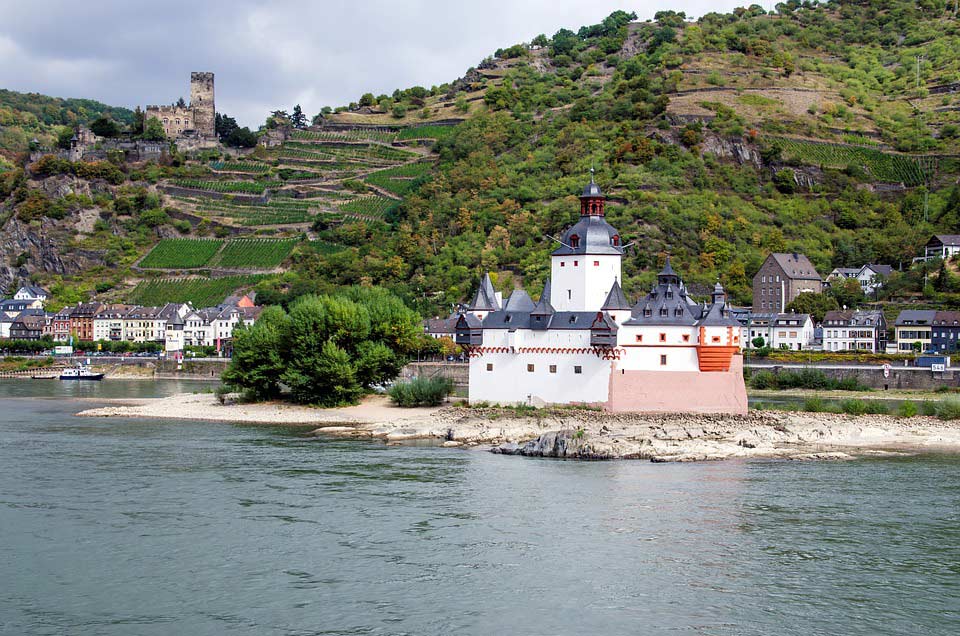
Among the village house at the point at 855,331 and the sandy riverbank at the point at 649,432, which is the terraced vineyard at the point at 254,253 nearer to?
the village house at the point at 855,331

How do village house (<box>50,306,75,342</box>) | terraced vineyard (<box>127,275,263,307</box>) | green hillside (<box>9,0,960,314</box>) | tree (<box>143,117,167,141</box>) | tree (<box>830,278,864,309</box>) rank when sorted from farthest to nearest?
1. tree (<box>143,117,167,141</box>)
2. terraced vineyard (<box>127,275,263,307</box>)
3. village house (<box>50,306,75,342</box>)
4. green hillside (<box>9,0,960,314</box>)
5. tree (<box>830,278,864,309</box>)

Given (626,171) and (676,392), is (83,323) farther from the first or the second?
(676,392)

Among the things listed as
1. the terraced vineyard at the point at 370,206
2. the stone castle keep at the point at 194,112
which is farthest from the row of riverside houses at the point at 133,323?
the stone castle keep at the point at 194,112

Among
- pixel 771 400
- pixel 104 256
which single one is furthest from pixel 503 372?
pixel 104 256

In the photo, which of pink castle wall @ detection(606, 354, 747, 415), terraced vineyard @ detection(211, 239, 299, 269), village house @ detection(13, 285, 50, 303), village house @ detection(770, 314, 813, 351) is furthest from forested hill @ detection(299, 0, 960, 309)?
pink castle wall @ detection(606, 354, 747, 415)

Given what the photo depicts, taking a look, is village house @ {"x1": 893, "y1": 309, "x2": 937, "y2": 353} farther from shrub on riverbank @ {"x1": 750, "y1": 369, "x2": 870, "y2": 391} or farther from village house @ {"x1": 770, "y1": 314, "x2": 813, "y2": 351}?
shrub on riverbank @ {"x1": 750, "y1": 369, "x2": 870, "y2": 391}

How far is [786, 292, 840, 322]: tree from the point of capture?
8119 cm

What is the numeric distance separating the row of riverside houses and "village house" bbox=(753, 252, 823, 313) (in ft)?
146

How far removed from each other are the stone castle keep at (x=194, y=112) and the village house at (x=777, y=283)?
304 feet

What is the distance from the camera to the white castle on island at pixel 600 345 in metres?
43.5

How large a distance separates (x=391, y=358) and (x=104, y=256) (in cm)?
7970

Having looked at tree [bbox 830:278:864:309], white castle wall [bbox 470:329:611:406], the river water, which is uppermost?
tree [bbox 830:278:864:309]

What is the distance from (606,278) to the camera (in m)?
45.7

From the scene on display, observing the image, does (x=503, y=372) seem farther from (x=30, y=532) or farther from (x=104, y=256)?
(x=104, y=256)
